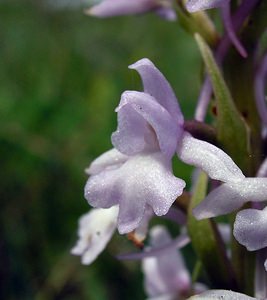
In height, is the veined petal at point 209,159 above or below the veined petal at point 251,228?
above

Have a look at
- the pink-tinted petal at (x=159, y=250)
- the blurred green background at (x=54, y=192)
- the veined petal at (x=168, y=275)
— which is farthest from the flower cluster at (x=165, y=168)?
the blurred green background at (x=54, y=192)

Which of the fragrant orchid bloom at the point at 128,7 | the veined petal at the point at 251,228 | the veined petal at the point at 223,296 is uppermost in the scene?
the fragrant orchid bloom at the point at 128,7

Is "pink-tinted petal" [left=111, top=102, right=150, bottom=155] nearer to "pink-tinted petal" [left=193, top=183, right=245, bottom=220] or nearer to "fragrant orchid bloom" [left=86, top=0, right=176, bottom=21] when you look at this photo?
"pink-tinted petal" [left=193, top=183, right=245, bottom=220]

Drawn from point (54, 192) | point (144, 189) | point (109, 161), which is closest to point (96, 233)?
point (109, 161)

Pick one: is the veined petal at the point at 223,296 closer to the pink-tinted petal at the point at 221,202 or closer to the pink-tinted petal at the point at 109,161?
the pink-tinted petal at the point at 221,202

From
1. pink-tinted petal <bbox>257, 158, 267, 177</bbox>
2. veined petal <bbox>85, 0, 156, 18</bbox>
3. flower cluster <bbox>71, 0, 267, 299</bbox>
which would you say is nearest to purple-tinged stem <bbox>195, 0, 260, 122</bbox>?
flower cluster <bbox>71, 0, 267, 299</bbox>
